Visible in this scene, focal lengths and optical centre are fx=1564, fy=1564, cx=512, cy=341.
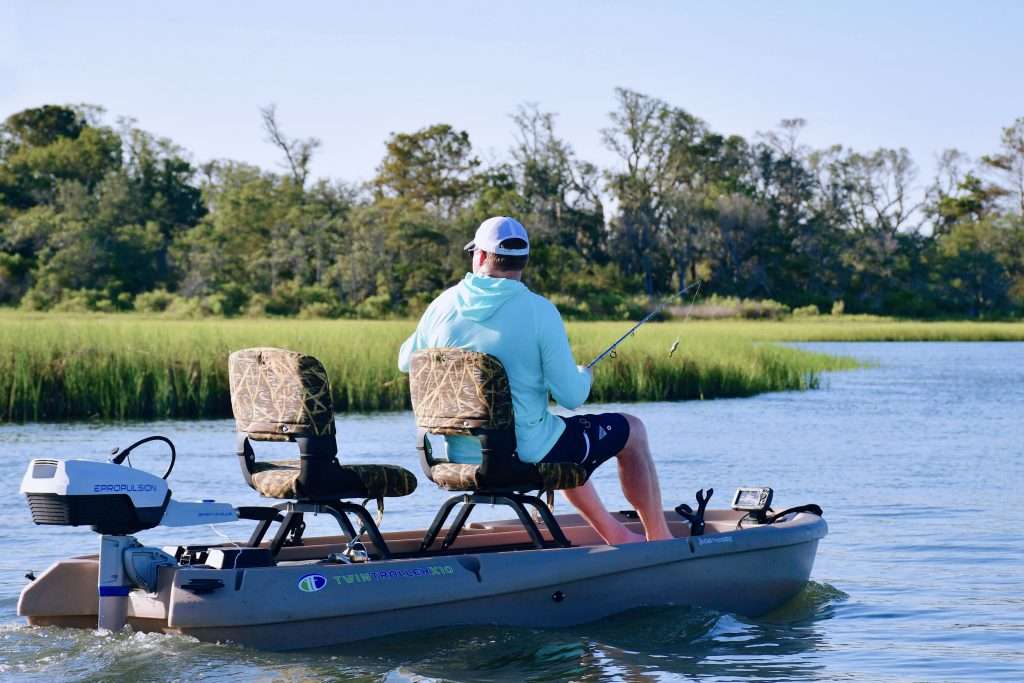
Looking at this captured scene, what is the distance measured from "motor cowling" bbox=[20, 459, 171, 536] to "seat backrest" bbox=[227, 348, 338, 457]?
0.52m

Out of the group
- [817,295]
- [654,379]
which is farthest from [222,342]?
[817,295]

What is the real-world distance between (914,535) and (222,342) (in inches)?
377

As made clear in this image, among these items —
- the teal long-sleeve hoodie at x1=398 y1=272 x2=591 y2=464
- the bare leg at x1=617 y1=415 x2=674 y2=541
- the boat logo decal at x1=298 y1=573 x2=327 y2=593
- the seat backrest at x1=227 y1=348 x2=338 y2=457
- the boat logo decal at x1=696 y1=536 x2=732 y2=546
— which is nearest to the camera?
the boat logo decal at x1=298 y1=573 x2=327 y2=593

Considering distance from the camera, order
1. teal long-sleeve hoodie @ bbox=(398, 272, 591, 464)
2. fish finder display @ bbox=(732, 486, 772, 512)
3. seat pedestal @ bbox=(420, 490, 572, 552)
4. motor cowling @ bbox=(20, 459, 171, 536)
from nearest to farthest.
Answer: motor cowling @ bbox=(20, 459, 171, 536) → teal long-sleeve hoodie @ bbox=(398, 272, 591, 464) → seat pedestal @ bbox=(420, 490, 572, 552) → fish finder display @ bbox=(732, 486, 772, 512)

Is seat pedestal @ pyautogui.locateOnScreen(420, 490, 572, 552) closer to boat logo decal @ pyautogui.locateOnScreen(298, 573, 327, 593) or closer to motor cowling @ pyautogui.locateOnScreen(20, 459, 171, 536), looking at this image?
boat logo decal @ pyautogui.locateOnScreen(298, 573, 327, 593)

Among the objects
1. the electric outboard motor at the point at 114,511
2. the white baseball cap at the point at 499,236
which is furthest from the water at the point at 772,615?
the white baseball cap at the point at 499,236

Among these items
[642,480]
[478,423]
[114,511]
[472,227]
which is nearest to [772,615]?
[642,480]

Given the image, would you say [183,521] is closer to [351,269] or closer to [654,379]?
[654,379]

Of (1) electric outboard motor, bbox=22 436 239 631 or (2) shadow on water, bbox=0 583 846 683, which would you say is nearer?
(1) electric outboard motor, bbox=22 436 239 631

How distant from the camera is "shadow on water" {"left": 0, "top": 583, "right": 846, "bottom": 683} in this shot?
18.6 feet

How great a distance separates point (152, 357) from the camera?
1591 cm

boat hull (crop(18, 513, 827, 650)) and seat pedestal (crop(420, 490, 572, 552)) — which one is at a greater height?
seat pedestal (crop(420, 490, 572, 552))

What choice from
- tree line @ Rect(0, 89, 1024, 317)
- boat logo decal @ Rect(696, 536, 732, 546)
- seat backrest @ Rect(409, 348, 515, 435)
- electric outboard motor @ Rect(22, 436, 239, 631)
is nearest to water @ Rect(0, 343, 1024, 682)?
electric outboard motor @ Rect(22, 436, 239, 631)

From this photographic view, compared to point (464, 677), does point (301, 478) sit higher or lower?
higher
